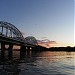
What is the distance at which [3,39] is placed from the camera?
95250 mm

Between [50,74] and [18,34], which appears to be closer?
[50,74]

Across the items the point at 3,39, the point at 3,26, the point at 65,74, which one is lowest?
the point at 65,74

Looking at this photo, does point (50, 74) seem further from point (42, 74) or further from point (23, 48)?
point (23, 48)

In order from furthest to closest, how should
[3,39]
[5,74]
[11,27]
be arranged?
[11,27]
[3,39]
[5,74]

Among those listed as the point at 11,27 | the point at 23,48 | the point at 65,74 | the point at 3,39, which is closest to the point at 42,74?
the point at 65,74

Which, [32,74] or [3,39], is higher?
[3,39]

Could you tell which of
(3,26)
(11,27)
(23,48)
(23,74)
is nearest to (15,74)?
(23,74)

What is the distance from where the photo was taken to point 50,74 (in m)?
28.5

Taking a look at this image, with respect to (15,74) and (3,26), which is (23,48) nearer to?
(3,26)

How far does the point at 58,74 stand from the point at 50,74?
1067 millimetres

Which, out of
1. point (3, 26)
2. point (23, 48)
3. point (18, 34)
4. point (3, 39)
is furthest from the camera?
point (23, 48)

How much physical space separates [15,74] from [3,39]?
226 feet

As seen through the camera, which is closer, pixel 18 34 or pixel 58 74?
pixel 58 74

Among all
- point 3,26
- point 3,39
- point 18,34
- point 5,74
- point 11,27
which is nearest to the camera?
point 5,74
